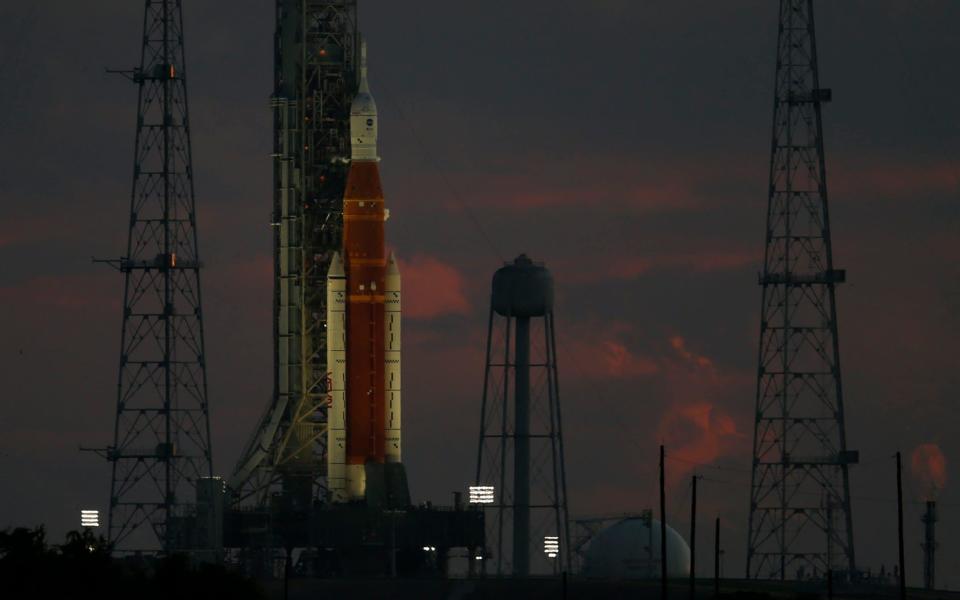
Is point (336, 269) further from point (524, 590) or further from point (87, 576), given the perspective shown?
point (87, 576)

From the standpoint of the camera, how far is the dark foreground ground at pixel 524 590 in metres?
182

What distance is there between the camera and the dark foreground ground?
598 ft

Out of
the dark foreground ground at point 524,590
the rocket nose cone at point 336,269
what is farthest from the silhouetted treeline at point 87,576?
the rocket nose cone at point 336,269

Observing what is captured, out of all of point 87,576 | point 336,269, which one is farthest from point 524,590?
point 87,576

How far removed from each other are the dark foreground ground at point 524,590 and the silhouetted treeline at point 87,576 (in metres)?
24.2

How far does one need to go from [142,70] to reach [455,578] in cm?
3384

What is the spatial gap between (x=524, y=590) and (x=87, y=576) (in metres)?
43.5

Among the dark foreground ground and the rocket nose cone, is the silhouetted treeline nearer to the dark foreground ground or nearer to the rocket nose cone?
the dark foreground ground

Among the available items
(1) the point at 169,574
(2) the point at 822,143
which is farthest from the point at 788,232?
(1) the point at 169,574

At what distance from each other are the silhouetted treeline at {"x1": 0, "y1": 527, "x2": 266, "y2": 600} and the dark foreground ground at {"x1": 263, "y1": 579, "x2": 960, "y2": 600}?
79.5 feet

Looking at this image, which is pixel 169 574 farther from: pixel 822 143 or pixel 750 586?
pixel 822 143

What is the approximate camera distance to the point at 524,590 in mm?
189875

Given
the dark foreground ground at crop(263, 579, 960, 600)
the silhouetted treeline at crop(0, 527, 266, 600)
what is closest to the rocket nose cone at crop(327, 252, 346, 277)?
the dark foreground ground at crop(263, 579, 960, 600)

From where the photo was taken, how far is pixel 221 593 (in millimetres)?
153500
